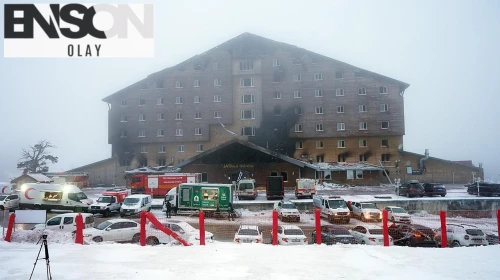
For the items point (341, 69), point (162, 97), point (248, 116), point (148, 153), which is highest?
point (341, 69)

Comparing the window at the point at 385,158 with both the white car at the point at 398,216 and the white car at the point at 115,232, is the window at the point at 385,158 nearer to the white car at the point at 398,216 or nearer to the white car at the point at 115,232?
the white car at the point at 398,216

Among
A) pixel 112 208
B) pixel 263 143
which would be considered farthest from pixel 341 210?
pixel 263 143

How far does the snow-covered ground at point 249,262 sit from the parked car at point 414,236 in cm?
401

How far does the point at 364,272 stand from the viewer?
8.42 meters

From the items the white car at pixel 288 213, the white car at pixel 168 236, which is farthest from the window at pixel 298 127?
the white car at pixel 168 236

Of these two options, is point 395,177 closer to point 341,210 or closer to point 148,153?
point 341,210

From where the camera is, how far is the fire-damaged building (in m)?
57.2

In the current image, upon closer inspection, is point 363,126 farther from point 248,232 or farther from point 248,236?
point 248,236

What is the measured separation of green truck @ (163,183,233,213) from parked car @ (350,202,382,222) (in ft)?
33.7

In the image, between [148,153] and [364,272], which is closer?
[364,272]

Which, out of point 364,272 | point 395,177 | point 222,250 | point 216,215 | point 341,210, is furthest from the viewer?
point 395,177

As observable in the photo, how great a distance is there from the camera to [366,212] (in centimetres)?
2577

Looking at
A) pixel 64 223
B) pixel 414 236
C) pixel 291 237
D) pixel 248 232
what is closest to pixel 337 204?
pixel 414 236

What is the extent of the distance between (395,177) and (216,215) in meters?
38.2
